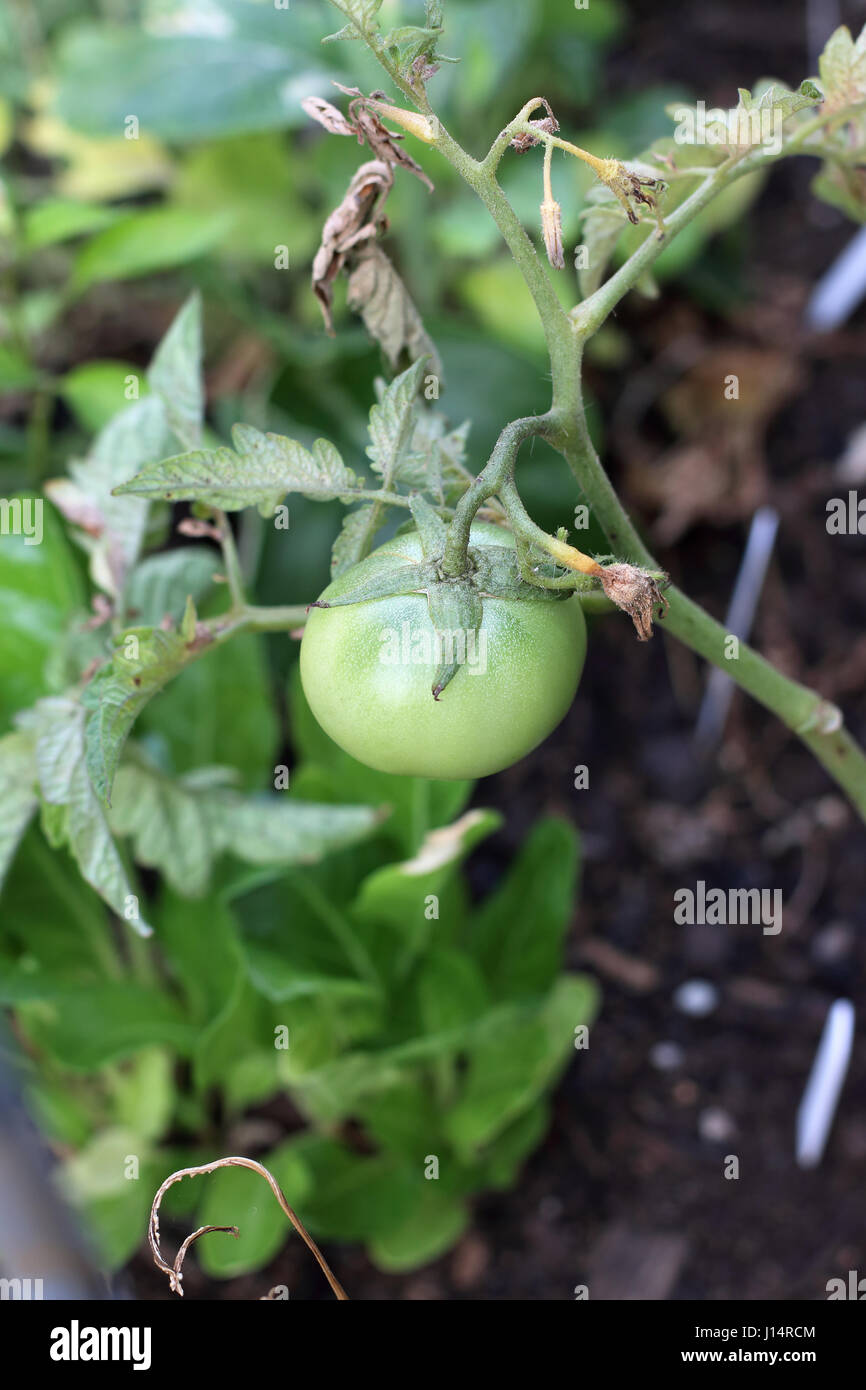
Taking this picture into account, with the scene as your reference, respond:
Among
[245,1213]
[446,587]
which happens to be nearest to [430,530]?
[446,587]

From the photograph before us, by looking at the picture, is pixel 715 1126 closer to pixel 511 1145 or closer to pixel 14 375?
pixel 511 1145

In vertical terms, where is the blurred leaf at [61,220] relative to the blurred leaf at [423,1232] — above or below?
above

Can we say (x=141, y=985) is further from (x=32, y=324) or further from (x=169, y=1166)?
(x=32, y=324)

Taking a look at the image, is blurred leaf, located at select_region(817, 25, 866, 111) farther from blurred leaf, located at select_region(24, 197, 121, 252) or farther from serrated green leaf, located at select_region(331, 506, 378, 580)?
blurred leaf, located at select_region(24, 197, 121, 252)

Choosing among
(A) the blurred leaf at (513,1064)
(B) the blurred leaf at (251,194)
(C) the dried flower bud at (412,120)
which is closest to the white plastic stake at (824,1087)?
(A) the blurred leaf at (513,1064)

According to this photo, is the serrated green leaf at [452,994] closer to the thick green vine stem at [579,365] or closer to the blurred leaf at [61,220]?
the thick green vine stem at [579,365]

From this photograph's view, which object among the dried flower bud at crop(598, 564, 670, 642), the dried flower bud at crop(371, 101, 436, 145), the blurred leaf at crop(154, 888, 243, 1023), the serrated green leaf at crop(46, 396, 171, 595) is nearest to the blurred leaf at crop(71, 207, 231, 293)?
the serrated green leaf at crop(46, 396, 171, 595)

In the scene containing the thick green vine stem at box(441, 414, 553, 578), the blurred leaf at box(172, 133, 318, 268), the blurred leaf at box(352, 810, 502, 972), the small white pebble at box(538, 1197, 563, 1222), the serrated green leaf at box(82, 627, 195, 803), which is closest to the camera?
the thick green vine stem at box(441, 414, 553, 578)
